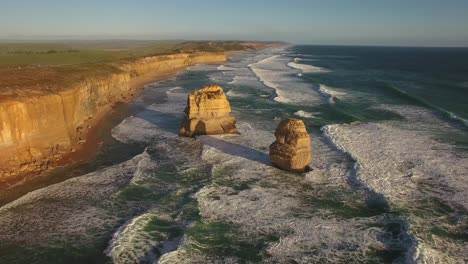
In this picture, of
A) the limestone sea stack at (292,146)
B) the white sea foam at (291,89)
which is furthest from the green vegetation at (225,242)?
the white sea foam at (291,89)

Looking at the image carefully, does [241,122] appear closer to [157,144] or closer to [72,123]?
[157,144]

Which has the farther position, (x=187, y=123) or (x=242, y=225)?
(x=187, y=123)

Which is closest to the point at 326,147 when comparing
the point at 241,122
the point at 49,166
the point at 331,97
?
the point at 241,122

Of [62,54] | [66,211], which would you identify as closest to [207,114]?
[66,211]

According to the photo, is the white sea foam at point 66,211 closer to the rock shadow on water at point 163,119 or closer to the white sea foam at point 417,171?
the rock shadow on water at point 163,119

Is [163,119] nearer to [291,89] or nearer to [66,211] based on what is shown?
[66,211]

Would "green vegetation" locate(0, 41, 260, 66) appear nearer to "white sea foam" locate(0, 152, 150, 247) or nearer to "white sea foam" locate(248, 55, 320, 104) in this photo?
"white sea foam" locate(248, 55, 320, 104)
